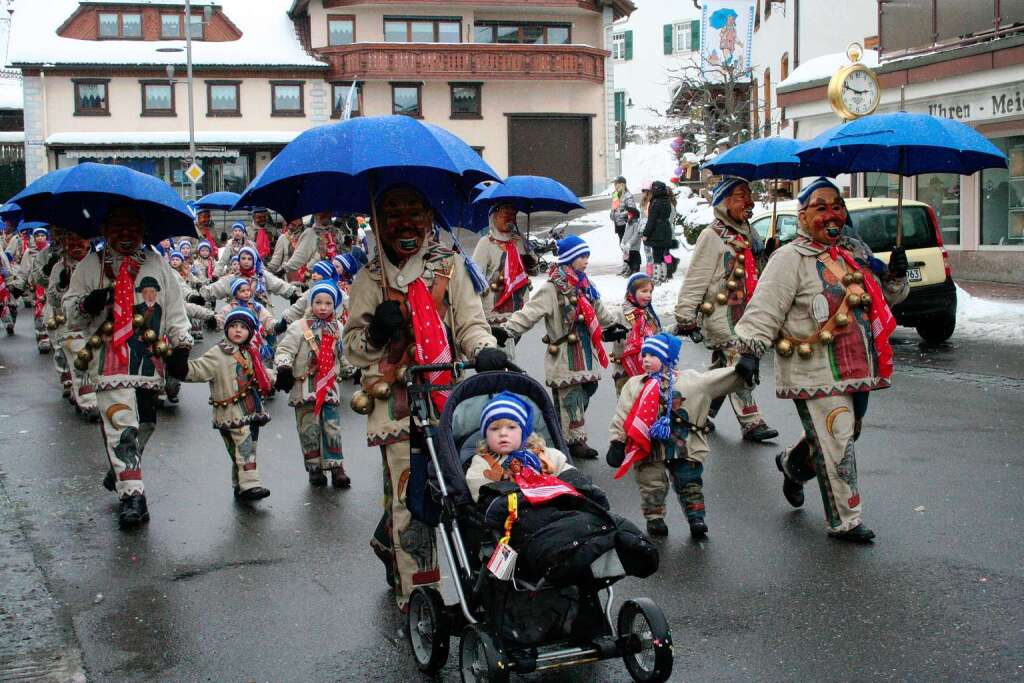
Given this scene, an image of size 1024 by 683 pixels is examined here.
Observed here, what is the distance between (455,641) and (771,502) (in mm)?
2964

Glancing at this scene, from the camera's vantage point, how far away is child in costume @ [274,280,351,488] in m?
8.74

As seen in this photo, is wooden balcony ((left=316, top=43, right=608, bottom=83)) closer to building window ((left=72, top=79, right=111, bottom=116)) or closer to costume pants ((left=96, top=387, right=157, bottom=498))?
building window ((left=72, top=79, right=111, bottom=116))

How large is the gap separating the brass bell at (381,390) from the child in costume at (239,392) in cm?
293

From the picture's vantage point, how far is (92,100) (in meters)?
50.8

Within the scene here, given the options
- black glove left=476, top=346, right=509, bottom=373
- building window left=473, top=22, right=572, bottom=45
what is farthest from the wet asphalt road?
building window left=473, top=22, right=572, bottom=45

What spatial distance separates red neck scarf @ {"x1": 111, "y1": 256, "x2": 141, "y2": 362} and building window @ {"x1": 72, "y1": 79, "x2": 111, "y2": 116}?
4614 centimetres

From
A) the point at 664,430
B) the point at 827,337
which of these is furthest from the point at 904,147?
the point at 664,430

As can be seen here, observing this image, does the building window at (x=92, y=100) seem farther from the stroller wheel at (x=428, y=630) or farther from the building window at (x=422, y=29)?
the stroller wheel at (x=428, y=630)

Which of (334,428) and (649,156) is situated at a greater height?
(649,156)

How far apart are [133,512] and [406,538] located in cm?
274

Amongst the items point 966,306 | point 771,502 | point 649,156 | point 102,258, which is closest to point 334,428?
point 102,258

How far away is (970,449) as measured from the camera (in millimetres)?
9125

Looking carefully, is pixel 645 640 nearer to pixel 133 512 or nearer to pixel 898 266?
pixel 898 266

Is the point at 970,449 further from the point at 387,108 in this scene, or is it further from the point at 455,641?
the point at 387,108
